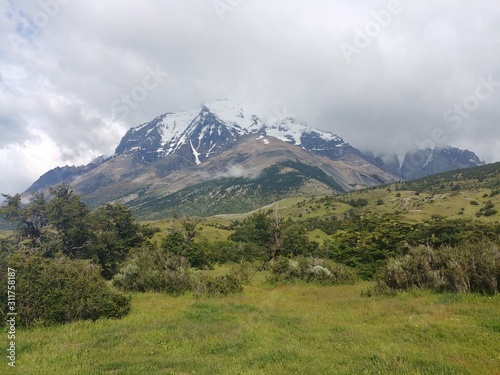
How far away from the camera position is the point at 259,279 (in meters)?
31.9

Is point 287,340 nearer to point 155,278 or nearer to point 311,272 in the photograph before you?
point 155,278

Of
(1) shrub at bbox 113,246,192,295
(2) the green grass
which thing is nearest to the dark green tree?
(1) shrub at bbox 113,246,192,295

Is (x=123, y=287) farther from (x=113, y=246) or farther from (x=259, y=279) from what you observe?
(x=113, y=246)

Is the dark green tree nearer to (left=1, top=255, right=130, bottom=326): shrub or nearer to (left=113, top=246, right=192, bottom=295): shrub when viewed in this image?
(left=113, top=246, right=192, bottom=295): shrub

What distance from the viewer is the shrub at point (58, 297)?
15.6 m

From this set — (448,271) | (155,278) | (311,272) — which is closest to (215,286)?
(155,278)

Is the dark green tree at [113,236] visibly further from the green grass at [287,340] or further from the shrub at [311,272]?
the green grass at [287,340]

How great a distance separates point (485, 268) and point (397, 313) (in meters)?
5.28

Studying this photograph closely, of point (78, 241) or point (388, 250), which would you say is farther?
Result: point (78, 241)

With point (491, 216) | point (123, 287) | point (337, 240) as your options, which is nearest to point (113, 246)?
point (123, 287)

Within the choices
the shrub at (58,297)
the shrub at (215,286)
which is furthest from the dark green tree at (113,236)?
the shrub at (58,297)

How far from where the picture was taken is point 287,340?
38.0 ft

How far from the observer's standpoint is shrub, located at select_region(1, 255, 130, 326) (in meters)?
15.6

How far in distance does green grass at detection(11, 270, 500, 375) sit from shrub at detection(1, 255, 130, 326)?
0.95 m
